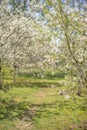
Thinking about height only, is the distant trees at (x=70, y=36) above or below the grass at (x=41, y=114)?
above

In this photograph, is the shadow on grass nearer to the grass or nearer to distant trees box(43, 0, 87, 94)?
the grass

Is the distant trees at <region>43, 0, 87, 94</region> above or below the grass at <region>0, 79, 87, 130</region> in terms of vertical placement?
above

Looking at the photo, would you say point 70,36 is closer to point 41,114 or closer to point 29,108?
point 41,114

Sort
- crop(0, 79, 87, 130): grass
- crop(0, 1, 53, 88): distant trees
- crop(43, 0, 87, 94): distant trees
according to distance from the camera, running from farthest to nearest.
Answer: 1. crop(0, 1, 53, 88): distant trees
2. crop(0, 79, 87, 130): grass
3. crop(43, 0, 87, 94): distant trees

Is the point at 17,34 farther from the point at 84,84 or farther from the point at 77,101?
the point at 84,84

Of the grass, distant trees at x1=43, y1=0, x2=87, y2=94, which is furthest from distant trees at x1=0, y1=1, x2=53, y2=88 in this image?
distant trees at x1=43, y1=0, x2=87, y2=94

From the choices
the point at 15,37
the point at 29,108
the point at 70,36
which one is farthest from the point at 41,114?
the point at 15,37

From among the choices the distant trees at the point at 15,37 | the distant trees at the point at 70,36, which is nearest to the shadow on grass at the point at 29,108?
the distant trees at the point at 15,37

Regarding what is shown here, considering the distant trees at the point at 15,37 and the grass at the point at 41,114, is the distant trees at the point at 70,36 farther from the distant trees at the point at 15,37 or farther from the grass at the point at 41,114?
the distant trees at the point at 15,37

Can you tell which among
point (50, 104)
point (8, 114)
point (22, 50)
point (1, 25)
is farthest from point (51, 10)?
point (22, 50)

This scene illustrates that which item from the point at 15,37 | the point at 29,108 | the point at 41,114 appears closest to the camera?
the point at 41,114

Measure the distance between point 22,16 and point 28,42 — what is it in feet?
21.4

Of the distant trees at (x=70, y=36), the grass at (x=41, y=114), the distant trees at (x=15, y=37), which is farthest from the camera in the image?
the distant trees at (x=15, y=37)

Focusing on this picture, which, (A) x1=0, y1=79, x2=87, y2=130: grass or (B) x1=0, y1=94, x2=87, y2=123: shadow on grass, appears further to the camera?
(B) x1=0, y1=94, x2=87, y2=123: shadow on grass
